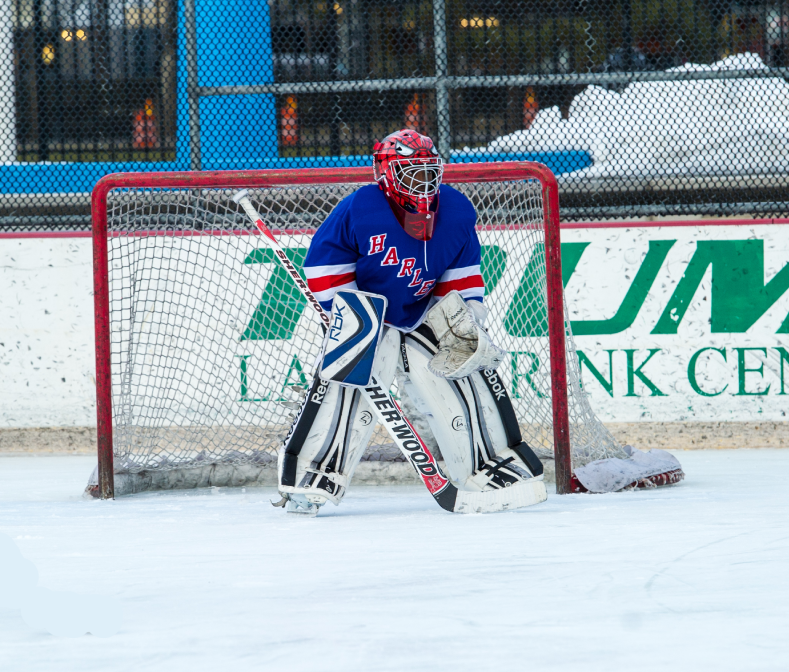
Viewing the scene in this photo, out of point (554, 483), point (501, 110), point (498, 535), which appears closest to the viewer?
point (498, 535)

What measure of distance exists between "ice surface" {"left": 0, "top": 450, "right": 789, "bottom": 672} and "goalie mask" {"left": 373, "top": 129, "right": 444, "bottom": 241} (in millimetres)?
834

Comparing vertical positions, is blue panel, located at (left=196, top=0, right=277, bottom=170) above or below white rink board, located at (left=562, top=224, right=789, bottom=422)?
above

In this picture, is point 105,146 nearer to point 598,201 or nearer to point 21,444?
point 21,444

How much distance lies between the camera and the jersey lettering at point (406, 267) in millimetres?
2523

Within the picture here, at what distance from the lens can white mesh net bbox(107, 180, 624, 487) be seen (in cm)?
329

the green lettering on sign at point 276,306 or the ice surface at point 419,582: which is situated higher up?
the green lettering on sign at point 276,306

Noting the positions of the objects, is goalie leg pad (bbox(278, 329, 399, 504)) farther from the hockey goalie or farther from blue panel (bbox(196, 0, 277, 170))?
blue panel (bbox(196, 0, 277, 170))

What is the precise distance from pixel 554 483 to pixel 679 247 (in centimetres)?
139

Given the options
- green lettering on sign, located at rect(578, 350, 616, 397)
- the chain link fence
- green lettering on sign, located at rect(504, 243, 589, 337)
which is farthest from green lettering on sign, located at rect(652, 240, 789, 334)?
green lettering on sign, located at rect(504, 243, 589, 337)

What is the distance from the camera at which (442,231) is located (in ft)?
8.43

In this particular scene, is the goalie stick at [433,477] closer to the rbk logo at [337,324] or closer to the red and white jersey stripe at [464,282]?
the rbk logo at [337,324]

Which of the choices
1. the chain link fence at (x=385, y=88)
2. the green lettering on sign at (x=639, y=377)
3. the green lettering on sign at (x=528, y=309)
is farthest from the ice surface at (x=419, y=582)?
the chain link fence at (x=385, y=88)

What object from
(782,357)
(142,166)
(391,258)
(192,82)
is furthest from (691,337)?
(142,166)

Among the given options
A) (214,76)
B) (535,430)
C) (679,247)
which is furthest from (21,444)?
(679,247)
